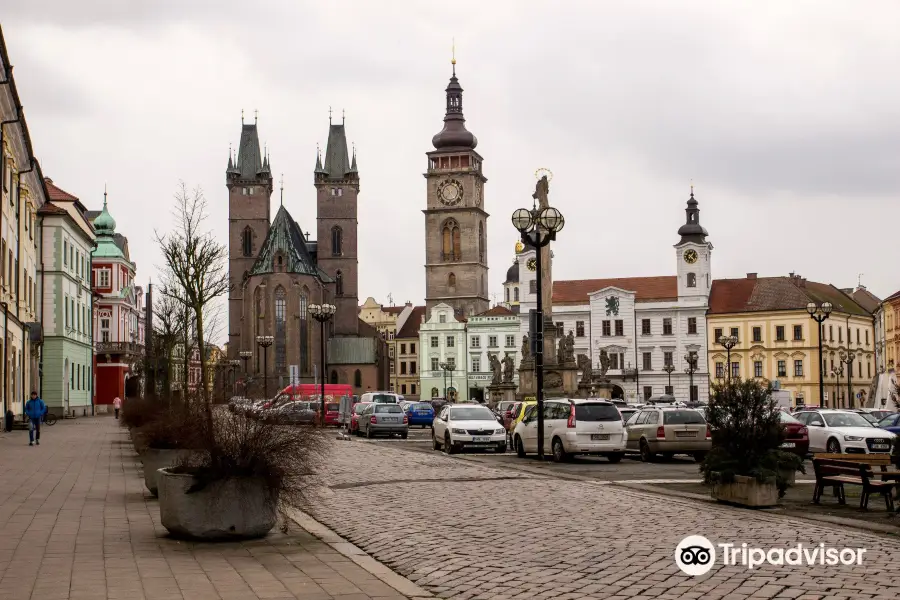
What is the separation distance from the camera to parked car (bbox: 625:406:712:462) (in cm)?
2875

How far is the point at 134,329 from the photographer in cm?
10344

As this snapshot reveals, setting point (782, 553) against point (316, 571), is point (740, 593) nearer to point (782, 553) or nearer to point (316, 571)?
point (782, 553)

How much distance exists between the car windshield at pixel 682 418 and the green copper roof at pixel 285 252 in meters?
100

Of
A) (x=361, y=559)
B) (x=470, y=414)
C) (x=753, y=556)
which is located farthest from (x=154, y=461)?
(x=470, y=414)

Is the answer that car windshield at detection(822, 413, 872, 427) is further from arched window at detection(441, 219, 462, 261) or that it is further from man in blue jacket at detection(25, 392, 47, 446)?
arched window at detection(441, 219, 462, 261)

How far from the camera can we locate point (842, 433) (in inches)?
1170

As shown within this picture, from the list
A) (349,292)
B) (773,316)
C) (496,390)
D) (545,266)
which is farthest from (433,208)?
(545,266)

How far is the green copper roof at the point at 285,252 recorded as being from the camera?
418 feet

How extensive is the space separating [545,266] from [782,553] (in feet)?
141

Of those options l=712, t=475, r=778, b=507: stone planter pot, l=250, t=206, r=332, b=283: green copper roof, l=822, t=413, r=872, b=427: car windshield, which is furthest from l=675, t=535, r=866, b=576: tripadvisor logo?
l=250, t=206, r=332, b=283: green copper roof

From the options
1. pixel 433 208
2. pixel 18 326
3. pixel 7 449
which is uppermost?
pixel 433 208

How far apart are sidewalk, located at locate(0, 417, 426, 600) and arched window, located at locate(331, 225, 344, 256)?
118707 mm

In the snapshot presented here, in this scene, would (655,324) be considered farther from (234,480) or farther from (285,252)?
(234,480)

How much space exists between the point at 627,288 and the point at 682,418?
8918cm
